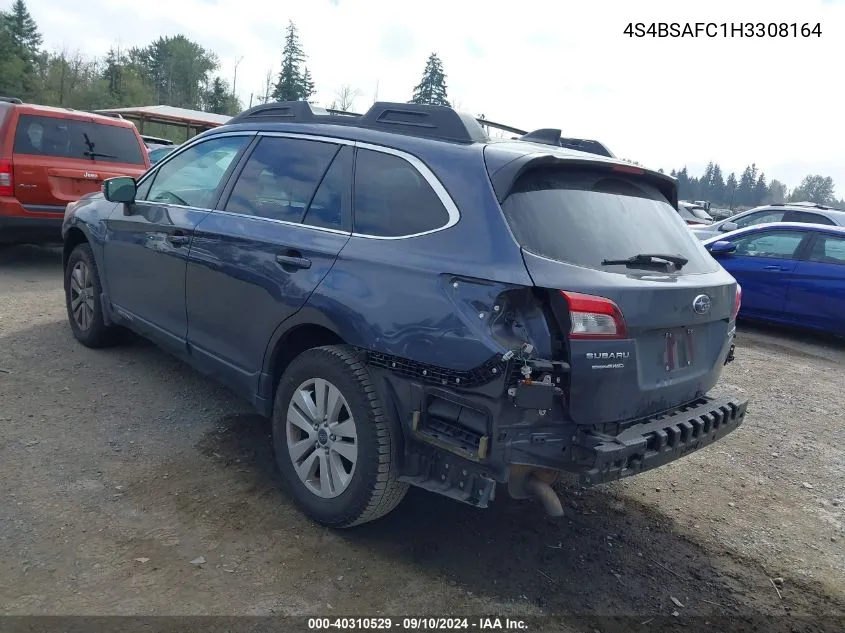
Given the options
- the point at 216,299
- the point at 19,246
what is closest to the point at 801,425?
the point at 216,299

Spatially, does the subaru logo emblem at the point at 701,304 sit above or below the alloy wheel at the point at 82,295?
above

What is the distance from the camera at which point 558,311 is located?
2600 mm

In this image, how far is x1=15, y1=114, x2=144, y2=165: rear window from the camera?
26.1 feet

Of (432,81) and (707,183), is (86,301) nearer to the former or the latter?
(432,81)

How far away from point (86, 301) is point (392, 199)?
347cm

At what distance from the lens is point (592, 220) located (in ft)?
9.85

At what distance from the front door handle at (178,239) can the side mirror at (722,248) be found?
283 inches

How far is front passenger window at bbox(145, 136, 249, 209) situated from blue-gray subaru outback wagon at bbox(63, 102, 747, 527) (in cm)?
16

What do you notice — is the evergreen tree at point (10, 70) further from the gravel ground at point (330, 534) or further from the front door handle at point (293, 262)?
the front door handle at point (293, 262)

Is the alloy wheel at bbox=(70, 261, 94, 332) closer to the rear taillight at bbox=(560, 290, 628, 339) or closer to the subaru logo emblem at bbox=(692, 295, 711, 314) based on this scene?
the rear taillight at bbox=(560, 290, 628, 339)

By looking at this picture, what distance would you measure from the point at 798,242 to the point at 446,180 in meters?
7.43

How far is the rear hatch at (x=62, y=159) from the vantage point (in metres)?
7.89

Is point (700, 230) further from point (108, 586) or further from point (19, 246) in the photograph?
point (108, 586)

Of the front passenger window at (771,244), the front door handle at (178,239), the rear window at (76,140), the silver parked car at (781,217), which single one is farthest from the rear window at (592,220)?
the silver parked car at (781,217)
